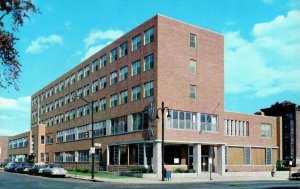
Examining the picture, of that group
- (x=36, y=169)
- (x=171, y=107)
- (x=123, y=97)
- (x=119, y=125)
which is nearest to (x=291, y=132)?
(x=119, y=125)

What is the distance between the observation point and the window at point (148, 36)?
175 ft

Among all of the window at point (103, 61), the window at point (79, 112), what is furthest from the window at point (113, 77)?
the window at point (79, 112)

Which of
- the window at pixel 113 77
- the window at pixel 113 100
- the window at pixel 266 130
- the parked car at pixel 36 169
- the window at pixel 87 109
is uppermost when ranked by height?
the window at pixel 113 77

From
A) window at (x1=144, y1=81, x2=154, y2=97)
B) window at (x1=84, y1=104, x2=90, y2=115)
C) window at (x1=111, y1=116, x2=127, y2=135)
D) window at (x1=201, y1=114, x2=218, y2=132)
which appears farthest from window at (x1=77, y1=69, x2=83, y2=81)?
window at (x1=201, y1=114, x2=218, y2=132)

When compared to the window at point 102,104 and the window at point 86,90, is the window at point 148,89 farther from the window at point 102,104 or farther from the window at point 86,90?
the window at point 86,90

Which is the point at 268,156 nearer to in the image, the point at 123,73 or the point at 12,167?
the point at 123,73

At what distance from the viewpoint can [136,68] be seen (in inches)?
2240

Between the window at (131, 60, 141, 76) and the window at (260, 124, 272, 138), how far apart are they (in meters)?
23.9

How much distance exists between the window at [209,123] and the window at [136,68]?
31.3 ft

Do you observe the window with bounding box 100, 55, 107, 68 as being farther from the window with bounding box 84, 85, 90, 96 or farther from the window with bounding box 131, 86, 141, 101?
the window with bounding box 131, 86, 141, 101

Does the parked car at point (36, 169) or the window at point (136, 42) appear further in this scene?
the parked car at point (36, 169)

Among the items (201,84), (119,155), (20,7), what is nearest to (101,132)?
(119,155)

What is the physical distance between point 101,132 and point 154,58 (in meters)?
19.0

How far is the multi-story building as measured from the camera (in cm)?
5203
